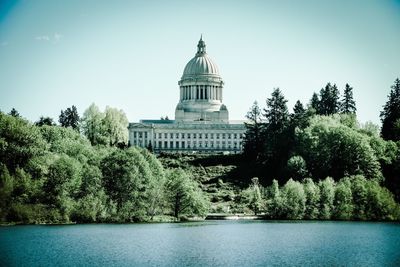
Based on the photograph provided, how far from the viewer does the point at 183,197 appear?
2921 inches

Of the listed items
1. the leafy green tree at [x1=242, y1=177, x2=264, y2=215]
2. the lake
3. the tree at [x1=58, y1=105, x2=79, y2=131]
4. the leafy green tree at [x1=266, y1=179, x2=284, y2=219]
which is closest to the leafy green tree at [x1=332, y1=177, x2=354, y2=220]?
the leafy green tree at [x1=266, y1=179, x2=284, y2=219]

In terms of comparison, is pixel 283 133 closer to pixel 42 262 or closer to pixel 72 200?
pixel 72 200

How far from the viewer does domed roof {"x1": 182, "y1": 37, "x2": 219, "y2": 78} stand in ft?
577

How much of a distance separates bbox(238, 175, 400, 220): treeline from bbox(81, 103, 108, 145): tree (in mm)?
54163

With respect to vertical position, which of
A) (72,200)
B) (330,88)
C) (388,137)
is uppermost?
(330,88)

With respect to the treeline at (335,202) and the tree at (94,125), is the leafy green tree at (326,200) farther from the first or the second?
the tree at (94,125)

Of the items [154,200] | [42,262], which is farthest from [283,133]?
[42,262]

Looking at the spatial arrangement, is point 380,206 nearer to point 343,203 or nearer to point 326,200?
point 343,203

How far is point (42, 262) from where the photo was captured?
3841cm

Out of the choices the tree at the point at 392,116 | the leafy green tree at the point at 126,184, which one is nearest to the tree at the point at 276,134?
the tree at the point at 392,116

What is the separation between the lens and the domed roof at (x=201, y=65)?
577ft

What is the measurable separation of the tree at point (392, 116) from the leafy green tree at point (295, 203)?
29.8 m

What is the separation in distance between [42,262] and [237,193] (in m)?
63.3

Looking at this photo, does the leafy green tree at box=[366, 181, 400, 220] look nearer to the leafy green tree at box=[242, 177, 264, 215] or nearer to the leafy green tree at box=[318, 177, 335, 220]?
the leafy green tree at box=[318, 177, 335, 220]
